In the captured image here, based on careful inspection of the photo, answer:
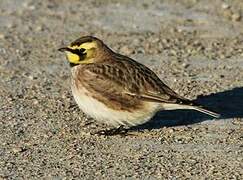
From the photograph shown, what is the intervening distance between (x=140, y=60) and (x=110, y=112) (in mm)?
3631

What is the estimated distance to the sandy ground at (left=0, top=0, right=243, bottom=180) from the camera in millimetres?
8445

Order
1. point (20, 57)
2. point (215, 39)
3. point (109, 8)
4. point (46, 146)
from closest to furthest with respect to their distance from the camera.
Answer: point (46, 146) < point (20, 57) < point (215, 39) < point (109, 8)

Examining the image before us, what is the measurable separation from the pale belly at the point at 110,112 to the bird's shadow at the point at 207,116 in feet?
1.75

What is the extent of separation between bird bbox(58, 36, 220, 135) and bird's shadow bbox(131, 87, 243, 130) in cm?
60

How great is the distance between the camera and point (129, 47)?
43.3 feet

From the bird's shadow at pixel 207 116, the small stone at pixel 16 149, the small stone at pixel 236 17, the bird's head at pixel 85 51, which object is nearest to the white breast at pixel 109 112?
the bird's head at pixel 85 51

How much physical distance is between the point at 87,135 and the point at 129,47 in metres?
4.06

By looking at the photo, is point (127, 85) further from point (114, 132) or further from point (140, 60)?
point (140, 60)

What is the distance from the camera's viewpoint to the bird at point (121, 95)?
356 inches

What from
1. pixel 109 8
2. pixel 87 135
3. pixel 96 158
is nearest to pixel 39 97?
pixel 87 135

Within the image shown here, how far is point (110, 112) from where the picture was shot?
9031 millimetres

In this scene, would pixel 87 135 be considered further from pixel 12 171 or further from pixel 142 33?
pixel 142 33

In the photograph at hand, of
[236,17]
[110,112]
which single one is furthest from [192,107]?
[236,17]

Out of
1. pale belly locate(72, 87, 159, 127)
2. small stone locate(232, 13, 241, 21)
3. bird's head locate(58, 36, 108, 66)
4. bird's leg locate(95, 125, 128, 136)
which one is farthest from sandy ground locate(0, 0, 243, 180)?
bird's head locate(58, 36, 108, 66)
